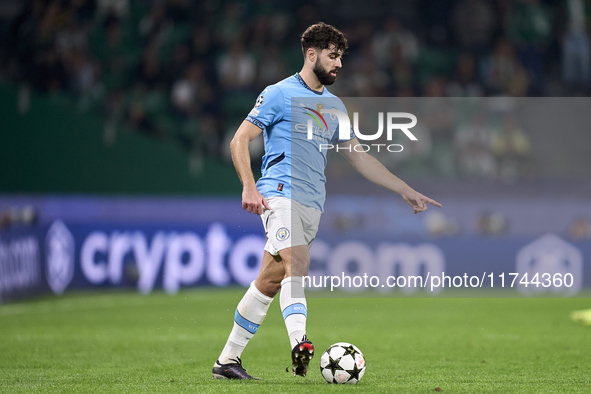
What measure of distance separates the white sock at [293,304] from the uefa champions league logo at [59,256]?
7.11 meters

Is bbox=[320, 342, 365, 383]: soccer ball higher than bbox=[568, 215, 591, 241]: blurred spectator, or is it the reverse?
bbox=[568, 215, 591, 241]: blurred spectator

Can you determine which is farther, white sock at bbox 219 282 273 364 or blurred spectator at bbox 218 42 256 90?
blurred spectator at bbox 218 42 256 90

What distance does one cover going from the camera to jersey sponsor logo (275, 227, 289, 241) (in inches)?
180

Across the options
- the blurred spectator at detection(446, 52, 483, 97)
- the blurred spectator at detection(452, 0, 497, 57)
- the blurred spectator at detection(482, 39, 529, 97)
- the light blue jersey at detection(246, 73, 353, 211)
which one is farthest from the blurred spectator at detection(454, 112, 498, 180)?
the light blue jersey at detection(246, 73, 353, 211)

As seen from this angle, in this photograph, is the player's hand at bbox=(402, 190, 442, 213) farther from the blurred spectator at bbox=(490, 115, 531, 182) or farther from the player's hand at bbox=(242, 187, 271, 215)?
the blurred spectator at bbox=(490, 115, 531, 182)

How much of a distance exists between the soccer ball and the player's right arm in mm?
850

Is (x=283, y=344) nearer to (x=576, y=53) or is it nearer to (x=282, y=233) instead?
(x=282, y=233)

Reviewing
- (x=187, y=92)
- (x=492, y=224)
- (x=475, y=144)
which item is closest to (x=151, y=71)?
(x=187, y=92)

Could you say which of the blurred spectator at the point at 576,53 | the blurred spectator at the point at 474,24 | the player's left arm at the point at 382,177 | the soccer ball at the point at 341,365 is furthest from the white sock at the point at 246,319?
the blurred spectator at the point at 474,24

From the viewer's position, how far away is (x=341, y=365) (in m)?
4.48

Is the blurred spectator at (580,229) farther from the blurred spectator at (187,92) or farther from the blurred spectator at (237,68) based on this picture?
the blurred spectator at (187,92)

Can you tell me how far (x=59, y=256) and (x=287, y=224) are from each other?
23.6 ft

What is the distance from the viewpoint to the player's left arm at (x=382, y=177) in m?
4.99

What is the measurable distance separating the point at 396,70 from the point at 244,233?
4.13m
